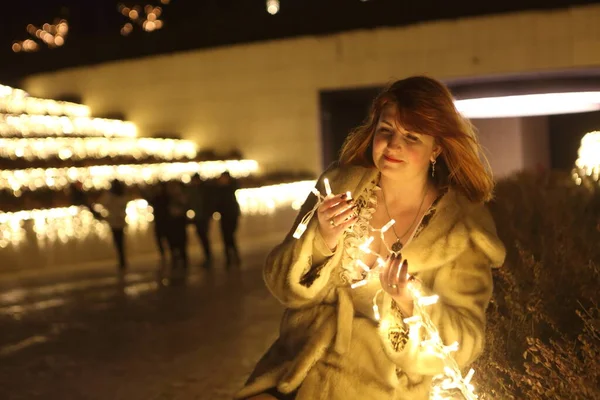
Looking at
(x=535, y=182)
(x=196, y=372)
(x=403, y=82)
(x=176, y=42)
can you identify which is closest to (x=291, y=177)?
(x=176, y=42)

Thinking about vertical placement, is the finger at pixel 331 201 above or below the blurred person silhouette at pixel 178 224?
above

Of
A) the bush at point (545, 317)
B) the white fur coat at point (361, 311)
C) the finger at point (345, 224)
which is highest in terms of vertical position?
the finger at point (345, 224)

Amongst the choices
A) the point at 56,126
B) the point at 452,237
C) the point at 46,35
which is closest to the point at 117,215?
the point at 56,126

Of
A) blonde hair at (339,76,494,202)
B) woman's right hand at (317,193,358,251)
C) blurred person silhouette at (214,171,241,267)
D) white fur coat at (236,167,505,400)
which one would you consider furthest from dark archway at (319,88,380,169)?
woman's right hand at (317,193,358,251)

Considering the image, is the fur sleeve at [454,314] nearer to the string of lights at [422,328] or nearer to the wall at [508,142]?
the string of lights at [422,328]

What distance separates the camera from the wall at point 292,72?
2364 cm

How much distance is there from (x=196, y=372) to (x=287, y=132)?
2041 cm

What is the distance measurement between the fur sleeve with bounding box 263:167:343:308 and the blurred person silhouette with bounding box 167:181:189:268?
13255 millimetres

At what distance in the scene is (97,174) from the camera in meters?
20.6

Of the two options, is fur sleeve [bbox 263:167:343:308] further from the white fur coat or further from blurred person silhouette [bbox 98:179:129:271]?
blurred person silhouette [bbox 98:179:129:271]

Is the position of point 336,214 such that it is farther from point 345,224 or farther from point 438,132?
point 438,132

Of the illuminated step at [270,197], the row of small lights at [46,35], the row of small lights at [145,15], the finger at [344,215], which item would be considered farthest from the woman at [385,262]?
the row of small lights at [145,15]

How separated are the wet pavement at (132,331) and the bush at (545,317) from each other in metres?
2.66

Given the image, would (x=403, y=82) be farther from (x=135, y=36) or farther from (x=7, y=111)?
(x=135, y=36)
